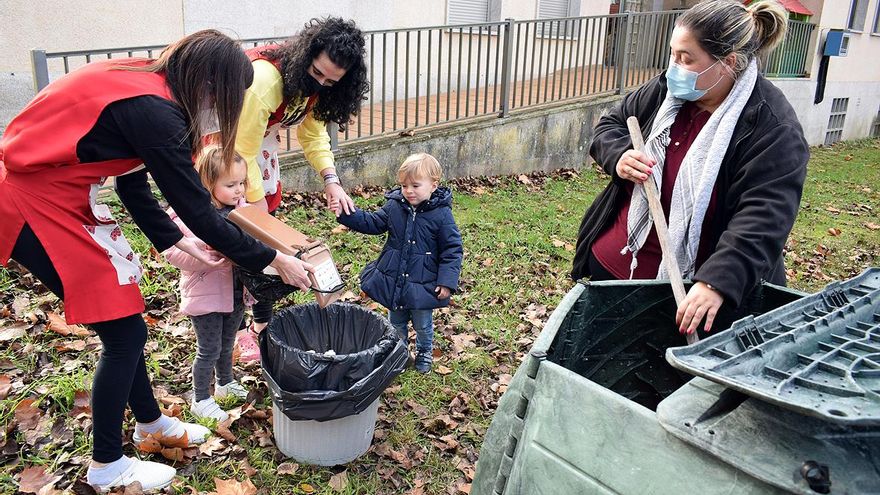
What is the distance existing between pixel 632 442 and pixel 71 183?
6.27ft

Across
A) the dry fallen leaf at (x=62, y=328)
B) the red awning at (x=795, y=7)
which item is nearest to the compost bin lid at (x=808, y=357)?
the dry fallen leaf at (x=62, y=328)

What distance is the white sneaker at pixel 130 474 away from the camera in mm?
2553

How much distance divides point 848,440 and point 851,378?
149 millimetres

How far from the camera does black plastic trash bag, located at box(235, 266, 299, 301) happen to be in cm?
300

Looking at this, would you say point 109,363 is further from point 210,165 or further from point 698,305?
point 698,305

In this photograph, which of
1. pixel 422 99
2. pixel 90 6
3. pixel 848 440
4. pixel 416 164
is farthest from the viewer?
pixel 422 99

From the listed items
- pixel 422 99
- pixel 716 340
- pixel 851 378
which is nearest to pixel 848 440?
pixel 851 378

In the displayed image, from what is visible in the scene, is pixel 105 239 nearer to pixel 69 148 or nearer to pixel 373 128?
pixel 69 148

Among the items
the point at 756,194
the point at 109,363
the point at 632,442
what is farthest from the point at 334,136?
the point at 632,442

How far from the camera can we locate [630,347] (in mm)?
2400

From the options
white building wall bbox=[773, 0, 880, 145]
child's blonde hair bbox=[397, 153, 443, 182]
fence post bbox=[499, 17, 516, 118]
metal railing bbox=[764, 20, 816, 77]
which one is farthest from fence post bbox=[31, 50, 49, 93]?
white building wall bbox=[773, 0, 880, 145]

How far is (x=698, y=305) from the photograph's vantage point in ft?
6.74

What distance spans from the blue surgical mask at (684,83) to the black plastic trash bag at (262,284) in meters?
1.85

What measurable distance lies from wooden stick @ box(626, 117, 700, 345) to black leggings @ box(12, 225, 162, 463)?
1.93 m
